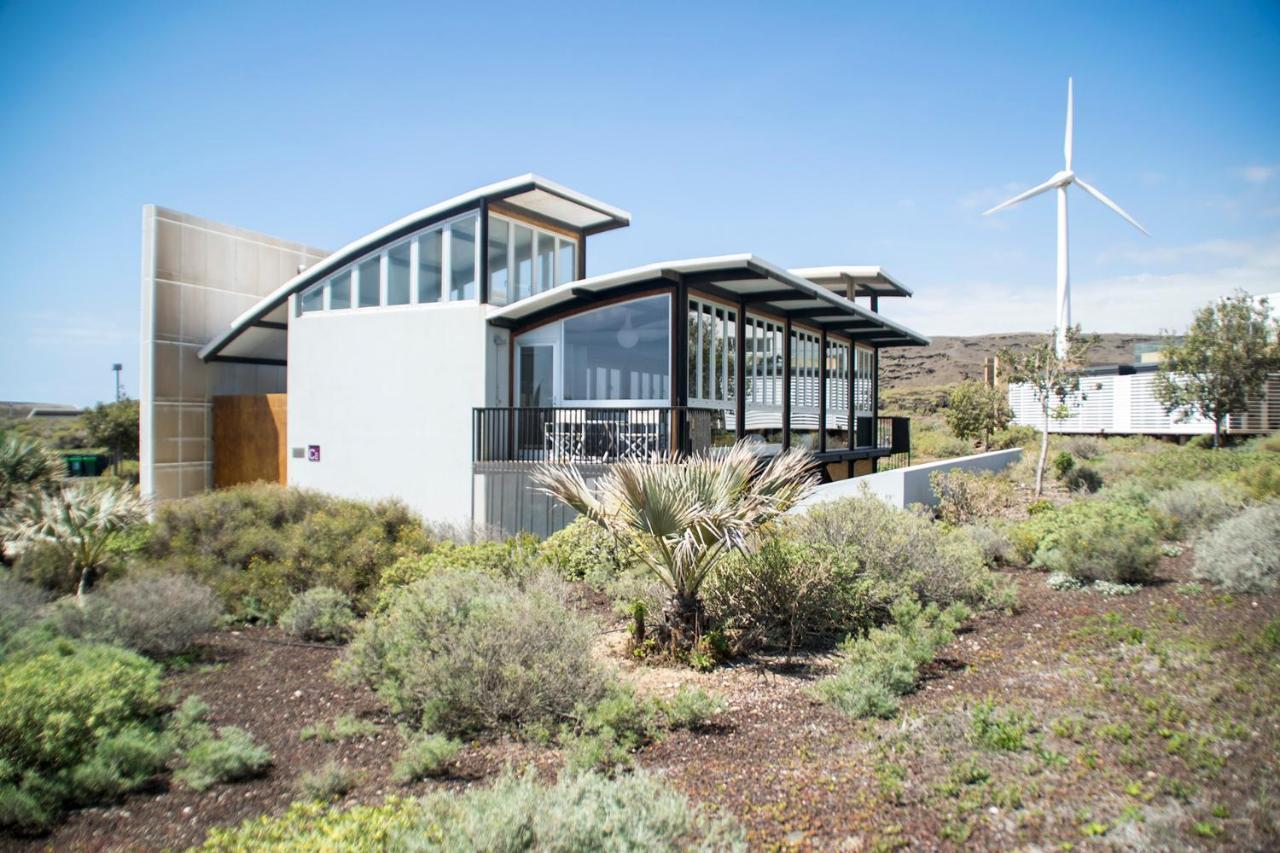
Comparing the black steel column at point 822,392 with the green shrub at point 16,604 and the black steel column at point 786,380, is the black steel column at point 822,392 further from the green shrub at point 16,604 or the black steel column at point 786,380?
the green shrub at point 16,604

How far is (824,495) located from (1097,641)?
6.17 meters

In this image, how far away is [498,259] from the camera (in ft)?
50.6

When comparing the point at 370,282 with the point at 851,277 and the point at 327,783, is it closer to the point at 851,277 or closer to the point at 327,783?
the point at 851,277

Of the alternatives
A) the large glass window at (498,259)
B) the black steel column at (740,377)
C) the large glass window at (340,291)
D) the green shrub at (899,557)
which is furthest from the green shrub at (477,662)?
the large glass window at (340,291)

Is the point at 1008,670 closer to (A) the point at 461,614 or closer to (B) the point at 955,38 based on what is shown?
(A) the point at 461,614

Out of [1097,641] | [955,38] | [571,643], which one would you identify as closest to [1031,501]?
[955,38]

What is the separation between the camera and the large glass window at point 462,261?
15052 millimetres

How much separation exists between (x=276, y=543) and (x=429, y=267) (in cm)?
651

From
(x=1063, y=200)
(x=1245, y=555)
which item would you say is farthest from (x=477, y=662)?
(x=1063, y=200)

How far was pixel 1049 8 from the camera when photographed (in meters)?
14.0

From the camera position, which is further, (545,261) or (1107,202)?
(1107,202)

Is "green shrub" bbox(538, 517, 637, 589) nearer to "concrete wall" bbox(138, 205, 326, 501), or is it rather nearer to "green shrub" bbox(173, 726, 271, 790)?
"green shrub" bbox(173, 726, 271, 790)

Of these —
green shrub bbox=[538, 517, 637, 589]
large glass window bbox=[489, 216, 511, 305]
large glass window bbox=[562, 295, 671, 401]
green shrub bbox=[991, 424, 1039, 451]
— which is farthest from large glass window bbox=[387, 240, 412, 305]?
green shrub bbox=[991, 424, 1039, 451]

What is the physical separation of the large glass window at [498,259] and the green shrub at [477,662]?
896 cm
